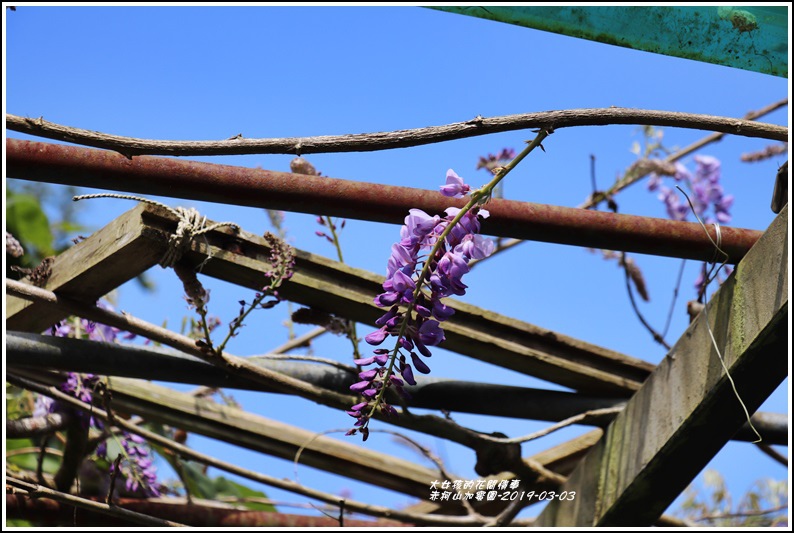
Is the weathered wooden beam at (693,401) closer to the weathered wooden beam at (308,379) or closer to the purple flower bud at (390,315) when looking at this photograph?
the weathered wooden beam at (308,379)

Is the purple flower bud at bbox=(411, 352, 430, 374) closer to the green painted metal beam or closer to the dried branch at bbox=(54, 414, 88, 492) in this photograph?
the green painted metal beam

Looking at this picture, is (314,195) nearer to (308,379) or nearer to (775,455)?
(308,379)

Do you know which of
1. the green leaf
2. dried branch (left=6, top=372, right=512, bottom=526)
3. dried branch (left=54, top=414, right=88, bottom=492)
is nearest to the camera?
dried branch (left=6, top=372, right=512, bottom=526)

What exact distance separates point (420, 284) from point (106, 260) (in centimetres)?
65

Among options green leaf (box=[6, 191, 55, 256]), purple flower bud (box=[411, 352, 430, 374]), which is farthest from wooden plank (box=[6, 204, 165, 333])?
green leaf (box=[6, 191, 55, 256])

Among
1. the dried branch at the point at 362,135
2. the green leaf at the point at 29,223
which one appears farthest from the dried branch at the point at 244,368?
the green leaf at the point at 29,223

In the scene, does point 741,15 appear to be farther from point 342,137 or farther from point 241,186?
point 241,186

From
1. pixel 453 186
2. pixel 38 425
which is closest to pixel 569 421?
pixel 453 186

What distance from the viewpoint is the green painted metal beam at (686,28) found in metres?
1.13

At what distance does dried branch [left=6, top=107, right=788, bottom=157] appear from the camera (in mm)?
968

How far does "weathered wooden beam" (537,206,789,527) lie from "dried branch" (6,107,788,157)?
0.26 metres

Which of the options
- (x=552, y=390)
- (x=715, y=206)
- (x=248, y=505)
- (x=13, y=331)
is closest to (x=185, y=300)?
(x=13, y=331)

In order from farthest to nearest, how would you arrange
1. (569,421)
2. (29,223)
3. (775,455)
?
(29,223) < (775,455) < (569,421)

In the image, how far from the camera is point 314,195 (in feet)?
3.84
